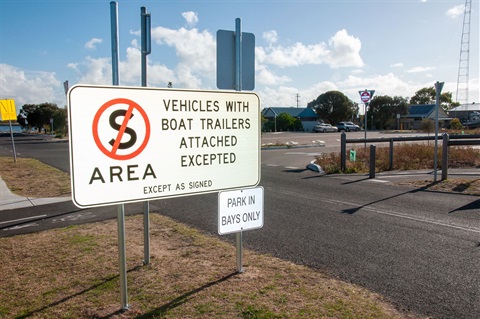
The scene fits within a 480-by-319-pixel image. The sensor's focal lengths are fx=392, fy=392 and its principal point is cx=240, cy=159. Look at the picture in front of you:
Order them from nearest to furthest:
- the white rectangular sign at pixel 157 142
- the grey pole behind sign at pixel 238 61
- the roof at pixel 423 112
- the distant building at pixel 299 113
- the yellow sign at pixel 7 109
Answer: the white rectangular sign at pixel 157 142
the grey pole behind sign at pixel 238 61
the yellow sign at pixel 7 109
the roof at pixel 423 112
the distant building at pixel 299 113

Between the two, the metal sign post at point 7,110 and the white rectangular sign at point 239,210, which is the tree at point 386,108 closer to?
the metal sign post at point 7,110

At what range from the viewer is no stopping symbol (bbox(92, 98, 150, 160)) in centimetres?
327

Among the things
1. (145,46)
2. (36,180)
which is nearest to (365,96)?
(36,180)

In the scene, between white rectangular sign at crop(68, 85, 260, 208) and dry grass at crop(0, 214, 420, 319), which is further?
dry grass at crop(0, 214, 420, 319)

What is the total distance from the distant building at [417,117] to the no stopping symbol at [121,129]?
2987 inches

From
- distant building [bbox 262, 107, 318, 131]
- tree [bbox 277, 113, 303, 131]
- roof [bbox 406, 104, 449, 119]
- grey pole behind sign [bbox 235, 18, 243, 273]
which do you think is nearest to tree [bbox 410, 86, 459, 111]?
roof [bbox 406, 104, 449, 119]

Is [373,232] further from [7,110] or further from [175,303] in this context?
[7,110]

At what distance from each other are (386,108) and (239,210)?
81861 millimetres

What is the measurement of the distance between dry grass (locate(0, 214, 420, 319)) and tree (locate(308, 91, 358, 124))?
81812mm

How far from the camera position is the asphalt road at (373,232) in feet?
13.4

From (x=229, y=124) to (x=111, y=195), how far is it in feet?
4.74

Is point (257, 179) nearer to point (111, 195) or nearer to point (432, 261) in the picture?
point (111, 195)

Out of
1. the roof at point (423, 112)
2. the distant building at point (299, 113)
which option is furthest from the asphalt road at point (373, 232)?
the roof at point (423, 112)

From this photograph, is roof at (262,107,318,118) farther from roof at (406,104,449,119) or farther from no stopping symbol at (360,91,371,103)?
no stopping symbol at (360,91,371,103)
